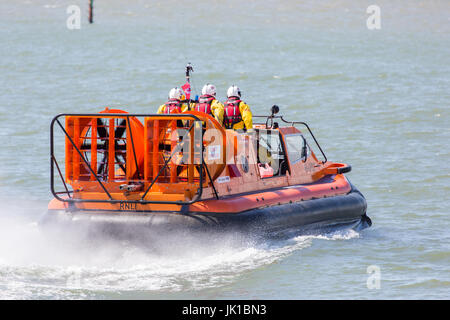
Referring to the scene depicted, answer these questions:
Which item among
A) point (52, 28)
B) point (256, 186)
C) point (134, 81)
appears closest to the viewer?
point (256, 186)

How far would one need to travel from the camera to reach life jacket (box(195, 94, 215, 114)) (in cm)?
1319

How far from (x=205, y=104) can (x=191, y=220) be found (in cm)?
238

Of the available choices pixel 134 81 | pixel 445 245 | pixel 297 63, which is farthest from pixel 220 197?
pixel 297 63

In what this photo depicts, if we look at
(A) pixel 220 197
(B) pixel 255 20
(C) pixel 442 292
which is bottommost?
(C) pixel 442 292

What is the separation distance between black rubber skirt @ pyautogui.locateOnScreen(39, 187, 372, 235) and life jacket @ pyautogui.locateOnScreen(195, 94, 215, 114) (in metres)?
1.83

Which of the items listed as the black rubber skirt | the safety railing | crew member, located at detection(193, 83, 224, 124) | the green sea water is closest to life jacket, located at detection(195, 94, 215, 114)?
crew member, located at detection(193, 83, 224, 124)

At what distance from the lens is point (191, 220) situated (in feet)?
37.4

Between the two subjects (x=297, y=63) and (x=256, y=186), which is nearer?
(x=256, y=186)

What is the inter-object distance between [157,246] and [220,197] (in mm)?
1183

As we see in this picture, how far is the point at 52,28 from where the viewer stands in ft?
184

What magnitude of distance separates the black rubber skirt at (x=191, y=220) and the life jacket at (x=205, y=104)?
1826 mm

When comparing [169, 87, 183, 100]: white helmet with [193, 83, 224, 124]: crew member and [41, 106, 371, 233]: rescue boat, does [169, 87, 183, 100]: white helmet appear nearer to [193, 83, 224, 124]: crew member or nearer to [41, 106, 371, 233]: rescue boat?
[193, 83, 224, 124]: crew member

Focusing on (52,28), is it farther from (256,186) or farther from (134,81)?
(256,186)
